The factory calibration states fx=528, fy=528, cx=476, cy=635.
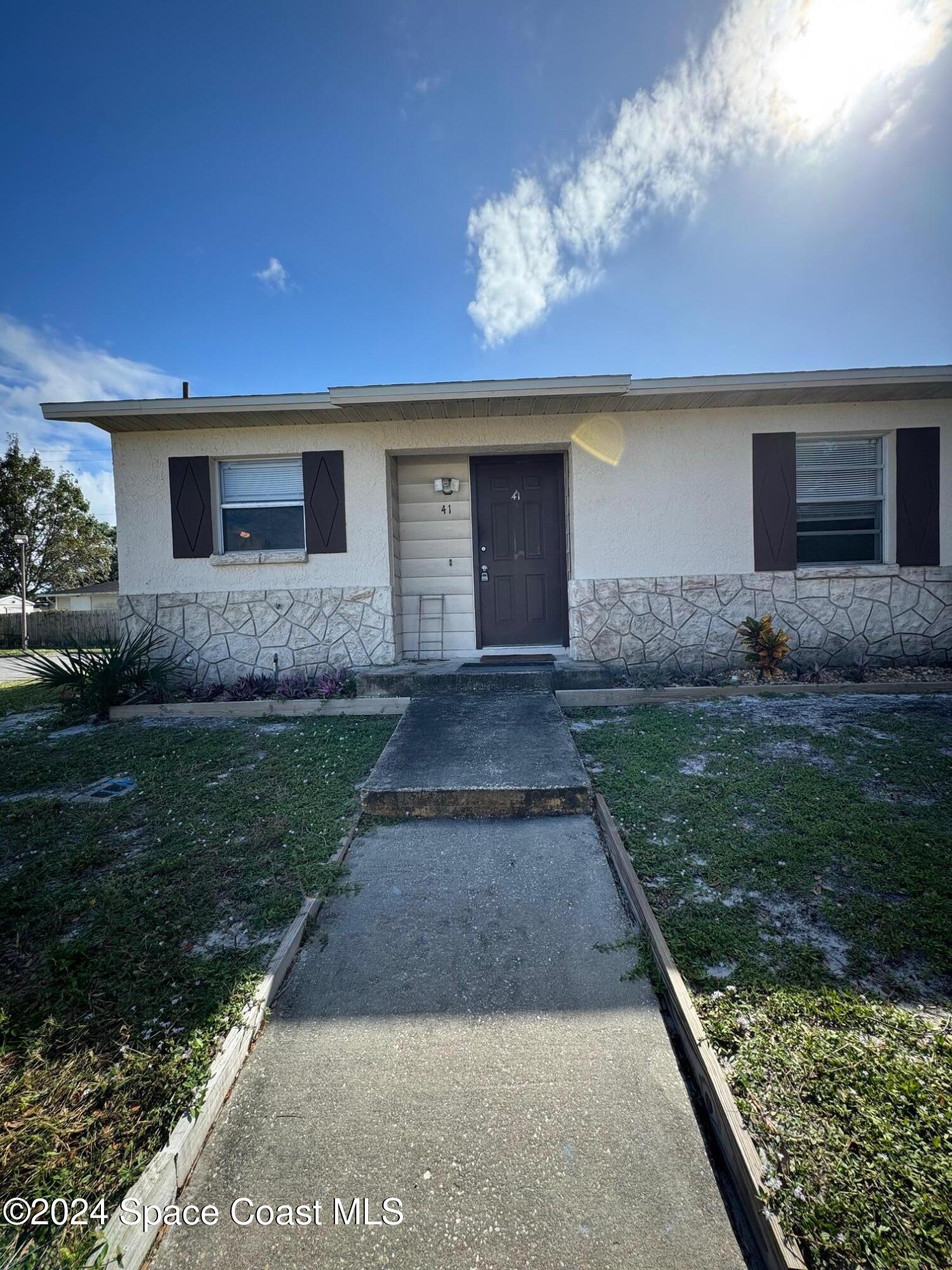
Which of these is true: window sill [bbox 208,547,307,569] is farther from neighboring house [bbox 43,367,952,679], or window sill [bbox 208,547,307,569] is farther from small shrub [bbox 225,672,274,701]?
small shrub [bbox 225,672,274,701]

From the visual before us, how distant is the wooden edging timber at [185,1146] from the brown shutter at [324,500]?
4.85 metres

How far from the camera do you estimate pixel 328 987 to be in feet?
6.06

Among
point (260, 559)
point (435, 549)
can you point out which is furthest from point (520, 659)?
point (260, 559)

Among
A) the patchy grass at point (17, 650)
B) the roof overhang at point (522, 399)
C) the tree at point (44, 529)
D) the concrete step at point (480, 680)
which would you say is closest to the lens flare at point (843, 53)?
the roof overhang at point (522, 399)

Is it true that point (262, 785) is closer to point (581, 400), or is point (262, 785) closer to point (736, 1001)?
point (736, 1001)

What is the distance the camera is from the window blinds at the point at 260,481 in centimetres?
627

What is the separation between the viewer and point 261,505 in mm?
6312

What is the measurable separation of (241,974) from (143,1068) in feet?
1.22

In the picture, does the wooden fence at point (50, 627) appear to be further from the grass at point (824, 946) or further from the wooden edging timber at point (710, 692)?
the grass at point (824, 946)

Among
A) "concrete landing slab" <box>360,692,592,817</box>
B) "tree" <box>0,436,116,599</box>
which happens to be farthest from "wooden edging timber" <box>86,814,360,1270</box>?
"tree" <box>0,436,116,599</box>

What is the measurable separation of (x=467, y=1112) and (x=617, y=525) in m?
5.54

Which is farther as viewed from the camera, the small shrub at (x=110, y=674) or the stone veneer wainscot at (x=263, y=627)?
the stone veneer wainscot at (x=263, y=627)

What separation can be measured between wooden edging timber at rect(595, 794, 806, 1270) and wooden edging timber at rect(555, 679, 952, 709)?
316 centimetres

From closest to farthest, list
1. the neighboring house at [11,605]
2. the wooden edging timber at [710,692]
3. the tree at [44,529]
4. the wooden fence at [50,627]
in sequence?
the wooden edging timber at [710,692] → the wooden fence at [50,627] → the neighboring house at [11,605] → the tree at [44,529]
